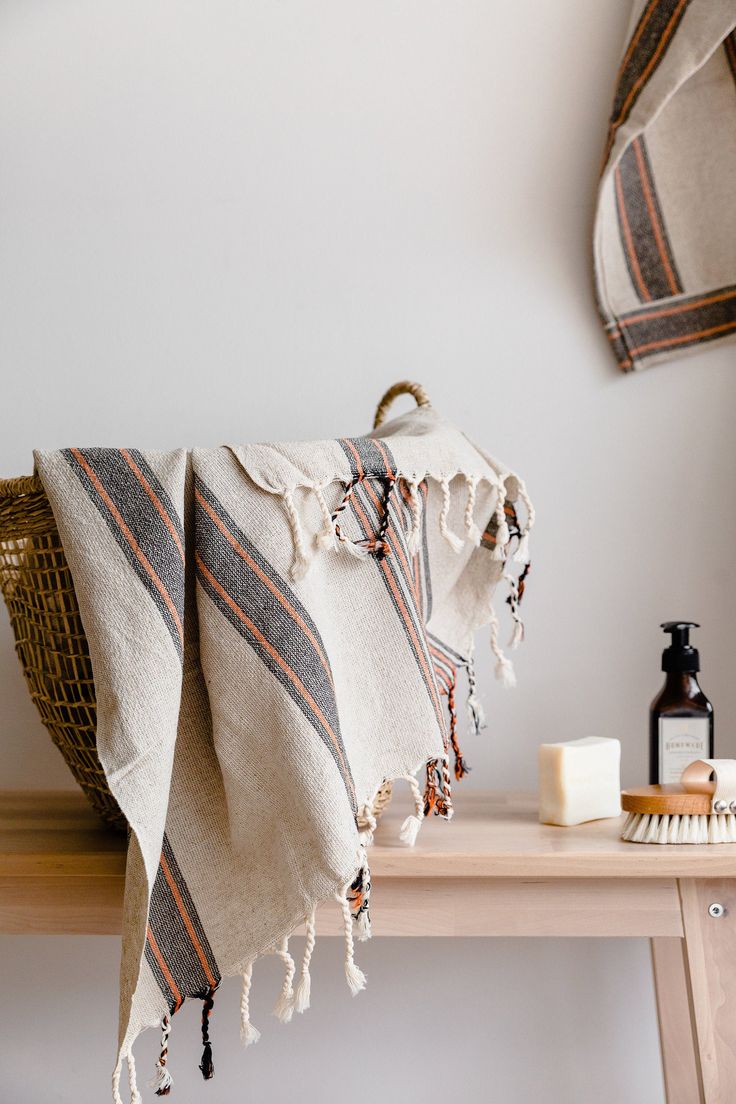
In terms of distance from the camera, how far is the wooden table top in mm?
718

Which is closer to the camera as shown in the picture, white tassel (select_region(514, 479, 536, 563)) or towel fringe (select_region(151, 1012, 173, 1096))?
towel fringe (select_region(151, 1012, 173, 1096))

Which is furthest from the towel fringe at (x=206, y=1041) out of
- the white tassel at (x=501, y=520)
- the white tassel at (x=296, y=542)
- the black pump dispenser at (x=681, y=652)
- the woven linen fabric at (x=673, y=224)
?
the woven linen fabric at (x=673, y=224)

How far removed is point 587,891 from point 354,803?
0.21m

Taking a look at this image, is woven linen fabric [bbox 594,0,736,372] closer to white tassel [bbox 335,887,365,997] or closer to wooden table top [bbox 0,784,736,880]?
wooden table top [bbox 0,784,736,880]

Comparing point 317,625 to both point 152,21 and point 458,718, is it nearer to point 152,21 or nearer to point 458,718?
point 458,718

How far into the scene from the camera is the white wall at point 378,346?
43.2 inches

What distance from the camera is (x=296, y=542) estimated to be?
2.18ft

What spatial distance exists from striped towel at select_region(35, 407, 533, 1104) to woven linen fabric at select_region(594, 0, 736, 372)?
471 millimetres

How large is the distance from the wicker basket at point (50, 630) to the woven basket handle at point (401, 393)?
0.38 meters

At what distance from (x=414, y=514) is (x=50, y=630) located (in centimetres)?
29

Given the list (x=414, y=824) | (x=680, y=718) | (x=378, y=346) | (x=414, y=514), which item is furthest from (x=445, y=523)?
(x=378, y=346)

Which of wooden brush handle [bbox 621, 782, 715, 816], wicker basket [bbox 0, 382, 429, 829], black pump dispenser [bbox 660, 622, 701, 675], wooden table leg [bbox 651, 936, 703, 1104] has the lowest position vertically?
wooden table leg [bbox 651, 936, 703, 1104]

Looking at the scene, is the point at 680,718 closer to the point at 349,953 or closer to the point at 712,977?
the point at 712,977

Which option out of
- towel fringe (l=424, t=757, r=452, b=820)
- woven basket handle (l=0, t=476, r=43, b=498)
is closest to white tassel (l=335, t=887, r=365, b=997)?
towel fringe (l=424, t=757, r=452, b=820)
